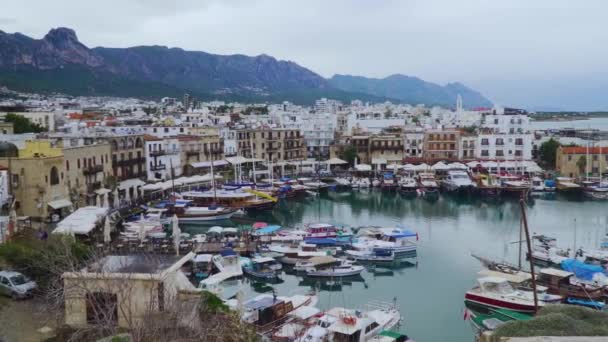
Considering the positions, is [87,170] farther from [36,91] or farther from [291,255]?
[36,91]

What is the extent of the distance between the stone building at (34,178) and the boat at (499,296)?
24016 millimetres

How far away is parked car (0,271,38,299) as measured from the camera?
17.1 metres

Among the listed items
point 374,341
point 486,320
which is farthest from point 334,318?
point 486,320

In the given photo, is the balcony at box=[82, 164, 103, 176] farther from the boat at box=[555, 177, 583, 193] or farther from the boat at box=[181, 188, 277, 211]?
the boat at box=[555, 177, 583, 193]

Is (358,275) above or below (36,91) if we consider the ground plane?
below

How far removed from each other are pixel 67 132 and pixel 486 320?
3979 cm

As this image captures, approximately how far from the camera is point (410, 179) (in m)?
58.1

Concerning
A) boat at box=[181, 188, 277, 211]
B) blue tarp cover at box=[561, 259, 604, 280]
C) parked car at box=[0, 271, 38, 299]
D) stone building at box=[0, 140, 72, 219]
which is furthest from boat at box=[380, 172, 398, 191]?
parked car at box=[0, 271, 38, 299]

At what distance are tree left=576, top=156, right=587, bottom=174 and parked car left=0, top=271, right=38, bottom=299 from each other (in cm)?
5505

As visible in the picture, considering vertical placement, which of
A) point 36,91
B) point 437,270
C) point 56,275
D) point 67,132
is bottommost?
point 437,270

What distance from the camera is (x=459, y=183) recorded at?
182ft

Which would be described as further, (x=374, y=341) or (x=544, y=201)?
(x=544, y=201)

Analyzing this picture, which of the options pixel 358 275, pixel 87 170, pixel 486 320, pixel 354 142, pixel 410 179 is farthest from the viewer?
pixel 354 142

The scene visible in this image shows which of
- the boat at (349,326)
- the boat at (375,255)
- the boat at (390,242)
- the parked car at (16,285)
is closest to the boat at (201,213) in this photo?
the boat at (390,242)
